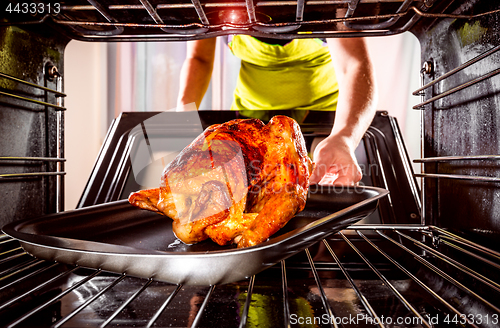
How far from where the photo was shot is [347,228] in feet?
2.48

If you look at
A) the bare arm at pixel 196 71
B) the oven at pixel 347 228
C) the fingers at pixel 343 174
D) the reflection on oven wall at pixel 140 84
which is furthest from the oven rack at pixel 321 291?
the reflection on oven wall at pixel 140 84

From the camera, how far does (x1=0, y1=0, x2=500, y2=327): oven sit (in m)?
0.55

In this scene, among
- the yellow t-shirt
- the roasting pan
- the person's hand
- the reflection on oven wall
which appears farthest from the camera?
the reflection on oven wall

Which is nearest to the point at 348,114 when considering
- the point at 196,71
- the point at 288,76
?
the point at 288,76

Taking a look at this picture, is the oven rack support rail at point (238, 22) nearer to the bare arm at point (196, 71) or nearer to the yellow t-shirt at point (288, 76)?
the yellow t-shirt at point (288, 76)

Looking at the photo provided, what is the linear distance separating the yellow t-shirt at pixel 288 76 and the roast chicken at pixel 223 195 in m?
0.97

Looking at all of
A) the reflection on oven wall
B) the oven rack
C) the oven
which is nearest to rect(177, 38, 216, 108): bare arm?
the oven

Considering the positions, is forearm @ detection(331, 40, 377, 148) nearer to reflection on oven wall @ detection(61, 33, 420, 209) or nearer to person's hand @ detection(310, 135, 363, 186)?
person's hand @ detection(310, 135, 363, 186)

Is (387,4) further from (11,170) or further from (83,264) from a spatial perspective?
(11,170)

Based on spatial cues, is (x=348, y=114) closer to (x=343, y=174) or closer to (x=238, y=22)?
(x=343, y=174)

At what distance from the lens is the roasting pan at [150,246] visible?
39 centimetres

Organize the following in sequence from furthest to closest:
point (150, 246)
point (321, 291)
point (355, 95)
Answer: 1. point (355, 95)
2. point (150, 246)
3. point (321, 291)

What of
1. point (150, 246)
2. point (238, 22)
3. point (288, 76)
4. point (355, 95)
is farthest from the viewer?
point (288, 76)

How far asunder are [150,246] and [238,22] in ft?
1.70
